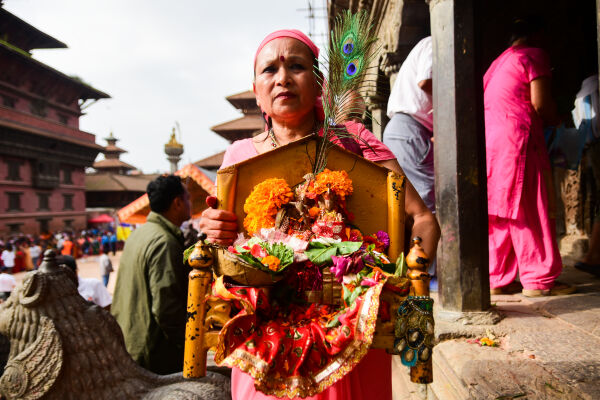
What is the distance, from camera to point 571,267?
15.4ft

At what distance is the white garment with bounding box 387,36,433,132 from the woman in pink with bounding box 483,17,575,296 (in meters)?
0.65

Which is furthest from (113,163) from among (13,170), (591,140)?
(591,140)

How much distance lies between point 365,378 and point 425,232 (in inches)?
25.9

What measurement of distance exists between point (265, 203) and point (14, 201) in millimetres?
30451

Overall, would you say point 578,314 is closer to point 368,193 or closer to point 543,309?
point 543,309

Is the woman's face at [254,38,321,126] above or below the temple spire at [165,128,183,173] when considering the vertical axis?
below

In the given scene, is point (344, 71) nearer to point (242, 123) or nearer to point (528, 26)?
point (528, 26)

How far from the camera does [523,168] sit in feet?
10.6

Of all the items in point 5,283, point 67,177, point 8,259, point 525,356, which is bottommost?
point 8,259

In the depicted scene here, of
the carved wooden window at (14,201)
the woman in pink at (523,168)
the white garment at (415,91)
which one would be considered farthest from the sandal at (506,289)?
the carved wooden window at (14,201)

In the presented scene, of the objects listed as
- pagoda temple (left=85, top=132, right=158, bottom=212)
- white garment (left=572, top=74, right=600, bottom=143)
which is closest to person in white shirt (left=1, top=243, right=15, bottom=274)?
pagoda temple (left=85, top=132, right=158, bottom=212)

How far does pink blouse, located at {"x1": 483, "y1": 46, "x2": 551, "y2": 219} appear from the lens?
324cm

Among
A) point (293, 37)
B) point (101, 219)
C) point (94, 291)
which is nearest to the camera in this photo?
point (293, 37)

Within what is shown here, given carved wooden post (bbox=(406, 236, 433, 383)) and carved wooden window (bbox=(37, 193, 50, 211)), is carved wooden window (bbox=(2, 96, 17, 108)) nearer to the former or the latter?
carved wooden window (bbox=(37, 193, 50, 211))
